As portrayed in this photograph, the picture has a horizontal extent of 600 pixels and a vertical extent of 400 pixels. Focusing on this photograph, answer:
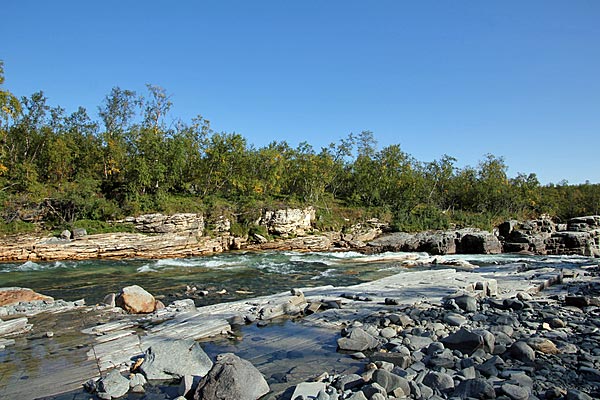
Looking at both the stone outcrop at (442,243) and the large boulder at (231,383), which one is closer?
the large boulder at (231,383)

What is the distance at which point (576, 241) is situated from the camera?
37531mm

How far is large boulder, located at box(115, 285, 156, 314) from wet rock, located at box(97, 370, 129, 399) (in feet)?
15.5

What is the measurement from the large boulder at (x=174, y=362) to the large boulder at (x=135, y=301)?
425 centimetres

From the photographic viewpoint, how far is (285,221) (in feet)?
121

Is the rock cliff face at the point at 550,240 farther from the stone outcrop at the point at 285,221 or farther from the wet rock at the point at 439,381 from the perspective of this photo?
the wet rock at the point at 439,381

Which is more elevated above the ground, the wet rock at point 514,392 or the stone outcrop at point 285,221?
the stone outcrop at point 285,221

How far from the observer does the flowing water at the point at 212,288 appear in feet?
20.5

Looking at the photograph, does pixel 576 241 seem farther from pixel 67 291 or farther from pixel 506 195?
pixel 67 291

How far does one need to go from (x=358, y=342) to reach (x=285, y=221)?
99.4ft

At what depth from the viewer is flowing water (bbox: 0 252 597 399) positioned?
625 cm

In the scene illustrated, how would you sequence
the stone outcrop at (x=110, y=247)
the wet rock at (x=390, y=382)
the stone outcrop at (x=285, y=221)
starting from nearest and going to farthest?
the wet rock at (x=390, y=382) → the stone outcrop at (x=110, y=247) → the stone outcrop at (x=285, y=221)

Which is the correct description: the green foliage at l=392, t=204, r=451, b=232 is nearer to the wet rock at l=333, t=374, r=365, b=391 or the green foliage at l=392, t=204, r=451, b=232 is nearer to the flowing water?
the flowing water

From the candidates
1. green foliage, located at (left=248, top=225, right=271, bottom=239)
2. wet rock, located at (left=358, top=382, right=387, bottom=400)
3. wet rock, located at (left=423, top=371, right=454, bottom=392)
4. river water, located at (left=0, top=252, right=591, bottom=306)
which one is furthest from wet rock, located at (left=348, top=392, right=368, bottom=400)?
green foliage, located at (left=248, top=225, right=271, bottom=239)

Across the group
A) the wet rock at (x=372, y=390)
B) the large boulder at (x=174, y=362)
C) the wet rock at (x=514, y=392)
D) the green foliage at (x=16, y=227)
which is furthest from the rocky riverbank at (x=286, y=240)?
the wet rock at (x=514, y=392)
